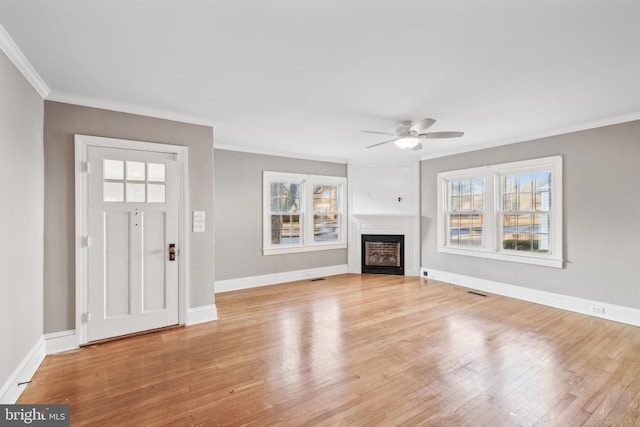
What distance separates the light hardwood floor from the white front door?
0.94 feet

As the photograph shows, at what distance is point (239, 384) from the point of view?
8.00 feet

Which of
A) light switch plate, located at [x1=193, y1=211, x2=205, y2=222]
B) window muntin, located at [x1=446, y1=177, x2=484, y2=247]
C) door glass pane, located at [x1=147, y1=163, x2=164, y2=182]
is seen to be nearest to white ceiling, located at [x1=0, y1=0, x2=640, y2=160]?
door glass pane, located at [x1=147, y1=163, x2=164, y2=182]

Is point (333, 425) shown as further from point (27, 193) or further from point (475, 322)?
point (27, 193)

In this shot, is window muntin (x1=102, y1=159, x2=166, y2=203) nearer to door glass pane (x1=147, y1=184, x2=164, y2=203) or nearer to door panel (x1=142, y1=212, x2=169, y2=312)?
door glass pane (x1=147, y1=184, x2=164, y2=203)

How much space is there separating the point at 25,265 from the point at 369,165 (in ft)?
18.5

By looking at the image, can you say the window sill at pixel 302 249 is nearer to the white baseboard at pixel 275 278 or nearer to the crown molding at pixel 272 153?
the white baseboard at pixel 275 278

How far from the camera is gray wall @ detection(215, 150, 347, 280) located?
5.29 m

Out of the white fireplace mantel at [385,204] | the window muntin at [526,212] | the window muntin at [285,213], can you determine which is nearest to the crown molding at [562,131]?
the window muntin at [526,212]

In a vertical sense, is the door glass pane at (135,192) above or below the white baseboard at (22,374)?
above

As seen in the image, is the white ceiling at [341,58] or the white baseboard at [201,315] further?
the white baseboard at [201,315]

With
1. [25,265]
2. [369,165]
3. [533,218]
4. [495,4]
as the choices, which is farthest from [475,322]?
[25,265]

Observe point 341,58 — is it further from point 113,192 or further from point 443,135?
point 113,192

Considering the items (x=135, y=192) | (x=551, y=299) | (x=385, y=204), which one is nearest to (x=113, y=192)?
(x=135, y=192)

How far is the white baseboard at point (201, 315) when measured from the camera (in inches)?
147
